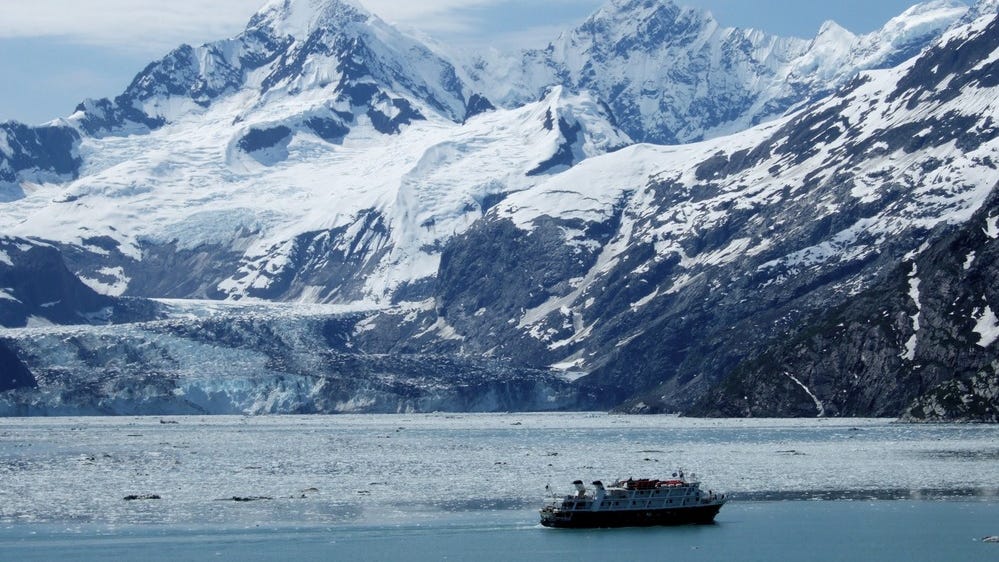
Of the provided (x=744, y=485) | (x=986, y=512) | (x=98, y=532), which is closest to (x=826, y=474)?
(x=744, y=485)

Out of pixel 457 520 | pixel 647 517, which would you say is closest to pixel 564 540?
pixel 647 517

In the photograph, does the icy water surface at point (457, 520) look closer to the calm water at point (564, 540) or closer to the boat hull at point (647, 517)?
the calm water at point (564, 540)

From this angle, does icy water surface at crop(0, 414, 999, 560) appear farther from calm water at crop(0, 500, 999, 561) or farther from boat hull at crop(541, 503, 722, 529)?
boat hull at crop(541, 503, 722, 529)

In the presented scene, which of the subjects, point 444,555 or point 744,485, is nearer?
point 444,555

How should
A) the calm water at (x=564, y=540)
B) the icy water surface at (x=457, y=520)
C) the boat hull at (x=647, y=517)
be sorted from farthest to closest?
the boat hull at (x=647, y=517)
the icy water surface at (x=457, y=520)
the calm water at (x=564, y=540)

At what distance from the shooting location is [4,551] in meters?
140

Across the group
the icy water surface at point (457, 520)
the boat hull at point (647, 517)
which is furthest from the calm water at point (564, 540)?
the boat hull at point (647, 517)

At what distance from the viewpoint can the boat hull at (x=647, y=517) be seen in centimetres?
15750

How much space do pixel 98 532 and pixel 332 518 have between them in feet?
67.7

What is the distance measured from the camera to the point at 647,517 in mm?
159500

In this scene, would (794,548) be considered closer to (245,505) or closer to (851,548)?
(851,548)

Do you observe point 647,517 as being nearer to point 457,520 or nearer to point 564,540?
point 564,540

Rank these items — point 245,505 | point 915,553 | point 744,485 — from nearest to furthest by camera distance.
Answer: point 915,553, point 245,505, point 744,485

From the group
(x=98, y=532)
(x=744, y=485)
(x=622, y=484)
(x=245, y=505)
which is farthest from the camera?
(x=744, y=485)
